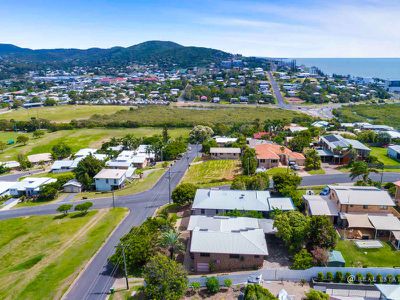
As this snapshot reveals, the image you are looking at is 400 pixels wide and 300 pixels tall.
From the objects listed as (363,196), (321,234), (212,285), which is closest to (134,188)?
(212,285)

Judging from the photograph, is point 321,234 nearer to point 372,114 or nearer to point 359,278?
point 359,278

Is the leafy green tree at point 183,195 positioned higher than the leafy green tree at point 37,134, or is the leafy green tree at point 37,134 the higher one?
the leafy green tree at point 183,195

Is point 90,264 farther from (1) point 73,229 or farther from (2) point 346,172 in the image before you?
(2) point 346,172

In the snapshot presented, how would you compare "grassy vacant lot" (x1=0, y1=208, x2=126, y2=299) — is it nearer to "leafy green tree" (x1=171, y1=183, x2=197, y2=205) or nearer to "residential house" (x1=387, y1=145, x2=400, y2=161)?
"leafy green tree" (x1=171, y1=183, x2=197, y2=205)

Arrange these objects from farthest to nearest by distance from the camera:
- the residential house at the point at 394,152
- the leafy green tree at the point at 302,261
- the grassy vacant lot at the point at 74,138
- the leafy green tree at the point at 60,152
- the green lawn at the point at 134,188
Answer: the grassy vacant lot at the point at 74,138 → the leafy green tree at the point at 60,152 → the residential house at the point at 394,152 → the green lawn at the point at 134,188 → the leafy green tree at the point at 302,261

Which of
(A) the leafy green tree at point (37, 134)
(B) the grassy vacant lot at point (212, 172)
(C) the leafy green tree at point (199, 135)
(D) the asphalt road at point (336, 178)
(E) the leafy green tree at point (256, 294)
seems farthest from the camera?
(A) the leafy green tree at point (37, 134)

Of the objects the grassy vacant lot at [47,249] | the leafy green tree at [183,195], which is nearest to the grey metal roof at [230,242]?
the leafy green tree at [183,195]

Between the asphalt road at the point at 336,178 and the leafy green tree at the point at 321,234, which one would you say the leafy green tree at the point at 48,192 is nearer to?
the leafy green tree at the point at 321,234
